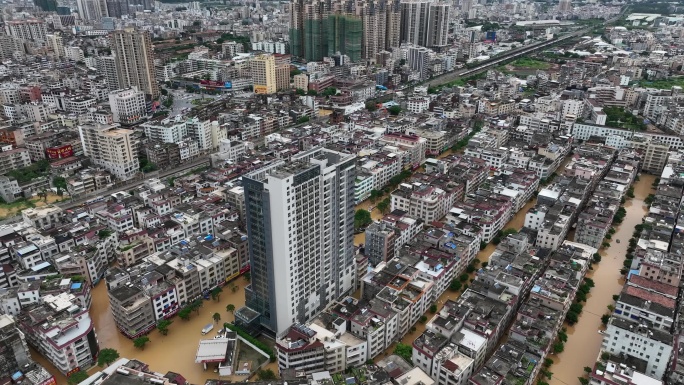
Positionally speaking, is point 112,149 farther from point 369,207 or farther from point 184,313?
point 369,207

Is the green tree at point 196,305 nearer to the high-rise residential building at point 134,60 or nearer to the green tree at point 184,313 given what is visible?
the green tree at point 184,313

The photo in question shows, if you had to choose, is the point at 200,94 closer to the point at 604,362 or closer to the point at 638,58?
the point at 604,362

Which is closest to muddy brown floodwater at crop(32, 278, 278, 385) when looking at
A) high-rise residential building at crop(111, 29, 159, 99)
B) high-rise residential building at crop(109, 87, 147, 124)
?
high-rise residential building at crop(109, 87, 147, 124)

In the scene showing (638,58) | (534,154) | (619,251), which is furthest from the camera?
(638,58)

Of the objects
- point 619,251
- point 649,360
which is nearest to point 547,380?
point 649,360

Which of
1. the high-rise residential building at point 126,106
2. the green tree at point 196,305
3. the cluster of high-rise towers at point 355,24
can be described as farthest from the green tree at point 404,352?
the cluster of high-rise towers at point 355,24

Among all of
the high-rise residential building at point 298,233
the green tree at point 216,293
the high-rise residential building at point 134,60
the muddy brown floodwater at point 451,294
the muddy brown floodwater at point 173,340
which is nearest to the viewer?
the high-rise residential building at point 298,233
